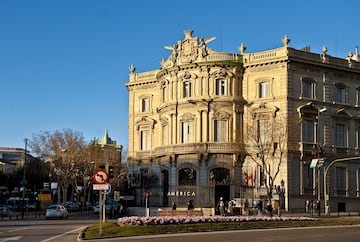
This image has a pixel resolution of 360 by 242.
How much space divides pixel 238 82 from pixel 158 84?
37.7ft

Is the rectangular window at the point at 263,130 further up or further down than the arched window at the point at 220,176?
further up

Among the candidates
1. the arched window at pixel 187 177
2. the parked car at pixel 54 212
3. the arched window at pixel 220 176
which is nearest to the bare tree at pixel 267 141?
the arched window at pixel 220 176

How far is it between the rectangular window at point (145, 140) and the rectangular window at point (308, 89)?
20189 millimetres

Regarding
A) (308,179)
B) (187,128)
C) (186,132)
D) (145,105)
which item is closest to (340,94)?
(308,179)

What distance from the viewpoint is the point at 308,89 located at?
65.1 meters

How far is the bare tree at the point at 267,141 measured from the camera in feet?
204

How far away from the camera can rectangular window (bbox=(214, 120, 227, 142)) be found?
66438 millimetres

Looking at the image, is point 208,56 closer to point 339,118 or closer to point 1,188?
point 339,118

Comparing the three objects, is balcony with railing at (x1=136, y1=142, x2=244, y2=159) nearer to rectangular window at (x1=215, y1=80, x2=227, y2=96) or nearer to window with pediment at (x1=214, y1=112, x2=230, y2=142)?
window with pediment at (x1=214, y1=112, x2=230, y2=142)

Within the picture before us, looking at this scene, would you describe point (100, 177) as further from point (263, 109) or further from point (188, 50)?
point (188, 50)

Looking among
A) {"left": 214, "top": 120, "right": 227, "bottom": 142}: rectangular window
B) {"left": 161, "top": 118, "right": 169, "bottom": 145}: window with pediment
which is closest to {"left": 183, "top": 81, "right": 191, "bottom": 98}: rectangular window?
{"left": 161, "top": 118, "right": 169, "bottom": 145}: window with pediment

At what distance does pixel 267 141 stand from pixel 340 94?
10243mm

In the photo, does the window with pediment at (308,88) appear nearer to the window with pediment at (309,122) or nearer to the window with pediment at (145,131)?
the window with pediment at (309,122)

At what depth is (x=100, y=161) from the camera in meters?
85.1
